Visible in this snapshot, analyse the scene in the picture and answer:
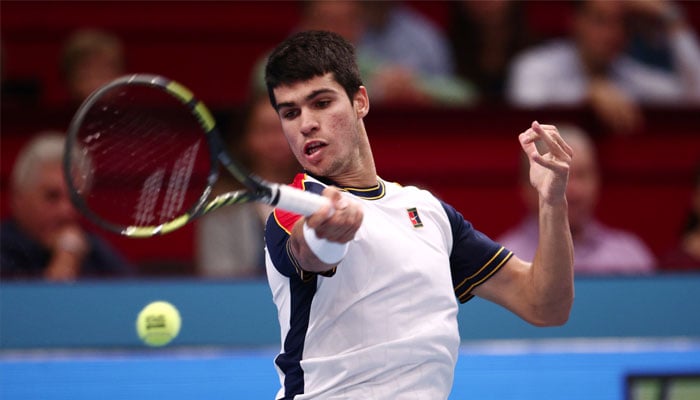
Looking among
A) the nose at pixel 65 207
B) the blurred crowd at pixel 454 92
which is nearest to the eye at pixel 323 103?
the blurred crowd at pixel 454 92

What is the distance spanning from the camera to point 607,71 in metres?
6.63

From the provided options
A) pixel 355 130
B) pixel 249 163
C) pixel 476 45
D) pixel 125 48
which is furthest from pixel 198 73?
pixel 355 130

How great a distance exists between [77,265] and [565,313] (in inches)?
99.5

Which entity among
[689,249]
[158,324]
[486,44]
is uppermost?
[486,44]

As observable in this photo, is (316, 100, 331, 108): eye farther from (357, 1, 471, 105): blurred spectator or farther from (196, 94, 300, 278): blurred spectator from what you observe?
(357, 1, 471, 105): blurred spectator

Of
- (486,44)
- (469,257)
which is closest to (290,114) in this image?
(469,257)

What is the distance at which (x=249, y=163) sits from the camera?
529 cm

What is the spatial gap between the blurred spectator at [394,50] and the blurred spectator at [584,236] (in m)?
1.10

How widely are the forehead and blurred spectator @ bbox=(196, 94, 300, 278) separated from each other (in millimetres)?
2116

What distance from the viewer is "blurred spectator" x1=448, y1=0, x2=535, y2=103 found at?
21.7 ft

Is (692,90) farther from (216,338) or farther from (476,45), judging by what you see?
(216,338)

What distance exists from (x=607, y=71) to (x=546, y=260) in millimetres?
3663

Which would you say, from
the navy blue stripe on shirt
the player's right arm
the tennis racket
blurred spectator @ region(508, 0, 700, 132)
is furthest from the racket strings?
blurred spectator @ region(508, 0, 700, 132)

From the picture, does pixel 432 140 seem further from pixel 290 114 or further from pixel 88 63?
pixel 290 114
